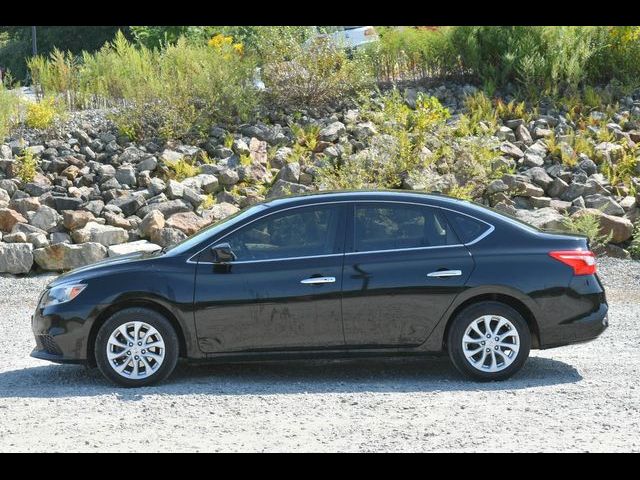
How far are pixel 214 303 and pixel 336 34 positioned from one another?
36.6 feet

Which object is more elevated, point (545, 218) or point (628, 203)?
point (628, 203)

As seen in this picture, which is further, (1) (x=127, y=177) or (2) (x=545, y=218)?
(1) (x=127, y=177)

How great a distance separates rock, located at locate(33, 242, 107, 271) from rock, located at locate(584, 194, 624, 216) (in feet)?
21.3

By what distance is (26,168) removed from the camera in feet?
51.8

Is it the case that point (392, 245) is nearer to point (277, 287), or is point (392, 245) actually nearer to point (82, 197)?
point (277, 287)

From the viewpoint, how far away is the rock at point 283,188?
15312mm

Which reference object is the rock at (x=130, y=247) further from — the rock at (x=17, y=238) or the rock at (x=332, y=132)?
the rock at (x=332, y=132)

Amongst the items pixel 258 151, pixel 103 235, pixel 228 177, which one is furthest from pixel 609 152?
pixel 103 235

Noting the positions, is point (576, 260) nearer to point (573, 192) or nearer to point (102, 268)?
point (102, 268)

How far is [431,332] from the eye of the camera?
28.5 feet

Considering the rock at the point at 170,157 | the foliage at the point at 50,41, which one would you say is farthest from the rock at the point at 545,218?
the foliage at the point at 50,41

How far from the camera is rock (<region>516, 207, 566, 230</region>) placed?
14.4m

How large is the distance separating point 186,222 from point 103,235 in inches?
41.8

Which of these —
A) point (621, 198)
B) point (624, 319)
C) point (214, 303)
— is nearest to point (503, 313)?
point (214, 303)
